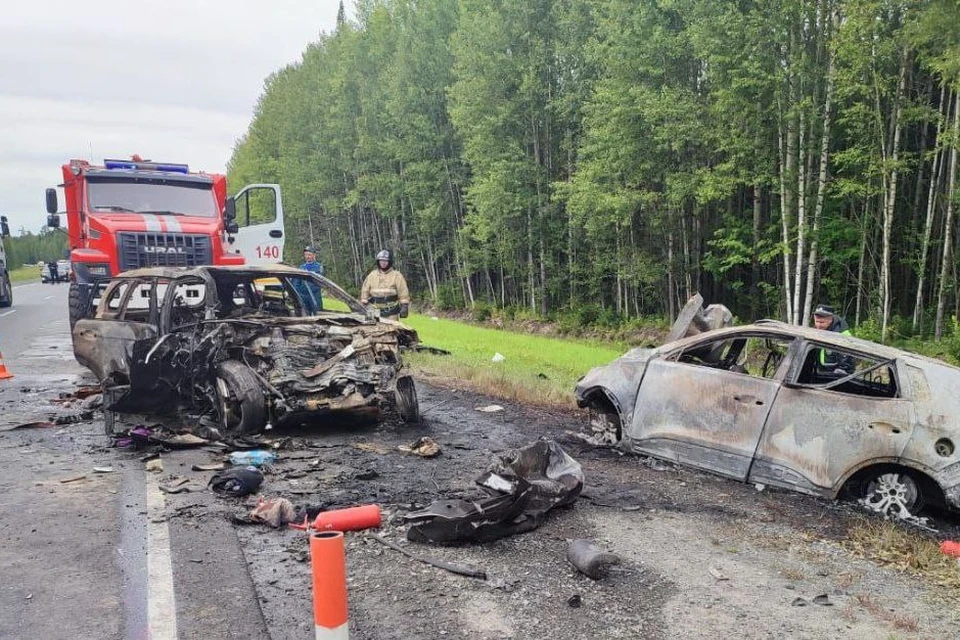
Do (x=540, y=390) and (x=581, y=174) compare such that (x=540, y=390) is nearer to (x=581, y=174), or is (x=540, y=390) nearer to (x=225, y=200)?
(x=225, y=200)


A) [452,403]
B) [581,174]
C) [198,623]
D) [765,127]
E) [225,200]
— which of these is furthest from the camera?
[581,174]

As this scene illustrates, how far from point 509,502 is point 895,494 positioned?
2975 mm

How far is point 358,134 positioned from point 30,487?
3473cm

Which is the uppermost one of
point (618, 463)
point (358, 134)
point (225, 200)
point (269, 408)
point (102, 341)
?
point (358, 134)

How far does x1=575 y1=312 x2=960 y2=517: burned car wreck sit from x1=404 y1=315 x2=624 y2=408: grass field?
99.6 inches

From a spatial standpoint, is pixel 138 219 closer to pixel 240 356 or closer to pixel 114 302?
pixel 114 302

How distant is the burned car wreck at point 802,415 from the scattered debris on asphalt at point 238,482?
3342mm

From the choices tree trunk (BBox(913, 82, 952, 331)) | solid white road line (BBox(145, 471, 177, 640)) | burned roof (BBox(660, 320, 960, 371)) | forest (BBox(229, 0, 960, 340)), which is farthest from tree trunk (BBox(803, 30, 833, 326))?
solid white road line (BBox(145, 471, 177, 640))

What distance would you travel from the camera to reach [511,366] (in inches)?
496

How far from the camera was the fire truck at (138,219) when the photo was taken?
11.7 metres

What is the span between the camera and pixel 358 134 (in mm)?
38062

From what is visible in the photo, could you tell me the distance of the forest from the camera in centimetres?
1515

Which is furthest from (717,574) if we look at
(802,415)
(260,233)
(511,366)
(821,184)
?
(821,184)

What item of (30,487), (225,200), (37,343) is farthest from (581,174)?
(30,487)
